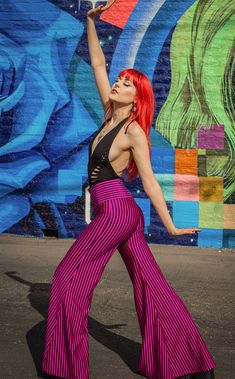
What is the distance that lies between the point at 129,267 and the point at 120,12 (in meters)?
4.45

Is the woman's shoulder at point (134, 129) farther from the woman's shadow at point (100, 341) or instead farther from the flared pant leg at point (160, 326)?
the woman's shadow at point (100, 341)

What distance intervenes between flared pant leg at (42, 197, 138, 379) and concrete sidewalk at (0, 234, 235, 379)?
282 mm

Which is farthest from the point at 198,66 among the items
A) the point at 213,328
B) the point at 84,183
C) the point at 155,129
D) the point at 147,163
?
the point at 147,163

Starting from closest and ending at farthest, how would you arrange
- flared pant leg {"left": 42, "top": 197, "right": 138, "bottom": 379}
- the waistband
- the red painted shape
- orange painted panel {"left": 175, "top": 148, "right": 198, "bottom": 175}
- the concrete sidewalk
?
flared pant leg {"left": 42, "top": 197, "right": 138, "bottom": 379} < the waistband < the concrete sidewalk < orange painted panel {"left": 175, "top": 148, "right": 198, "bottom": 175} < the red painted shape

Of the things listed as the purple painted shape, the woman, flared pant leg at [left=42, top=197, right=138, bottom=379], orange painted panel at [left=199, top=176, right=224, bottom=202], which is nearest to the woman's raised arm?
the woman

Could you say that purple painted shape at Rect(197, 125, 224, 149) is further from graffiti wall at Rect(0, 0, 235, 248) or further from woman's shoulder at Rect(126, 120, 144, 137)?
woman's shoulder at Rect(126, 120, 144, 137)

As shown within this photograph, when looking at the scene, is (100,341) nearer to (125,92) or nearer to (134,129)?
(134,129)

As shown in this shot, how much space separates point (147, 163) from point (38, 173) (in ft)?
14.9

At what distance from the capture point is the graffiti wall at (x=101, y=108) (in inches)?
321

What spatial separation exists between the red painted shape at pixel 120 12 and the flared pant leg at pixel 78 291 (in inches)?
171

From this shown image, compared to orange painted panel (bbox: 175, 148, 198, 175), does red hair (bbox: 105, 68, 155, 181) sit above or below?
above

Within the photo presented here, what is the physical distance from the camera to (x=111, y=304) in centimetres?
617

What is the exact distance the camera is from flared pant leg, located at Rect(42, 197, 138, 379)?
14.3ft

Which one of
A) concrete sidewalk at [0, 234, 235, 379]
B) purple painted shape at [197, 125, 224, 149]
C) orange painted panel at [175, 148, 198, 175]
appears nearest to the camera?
concrete sidewalk at [0, 234, 235, 379]
